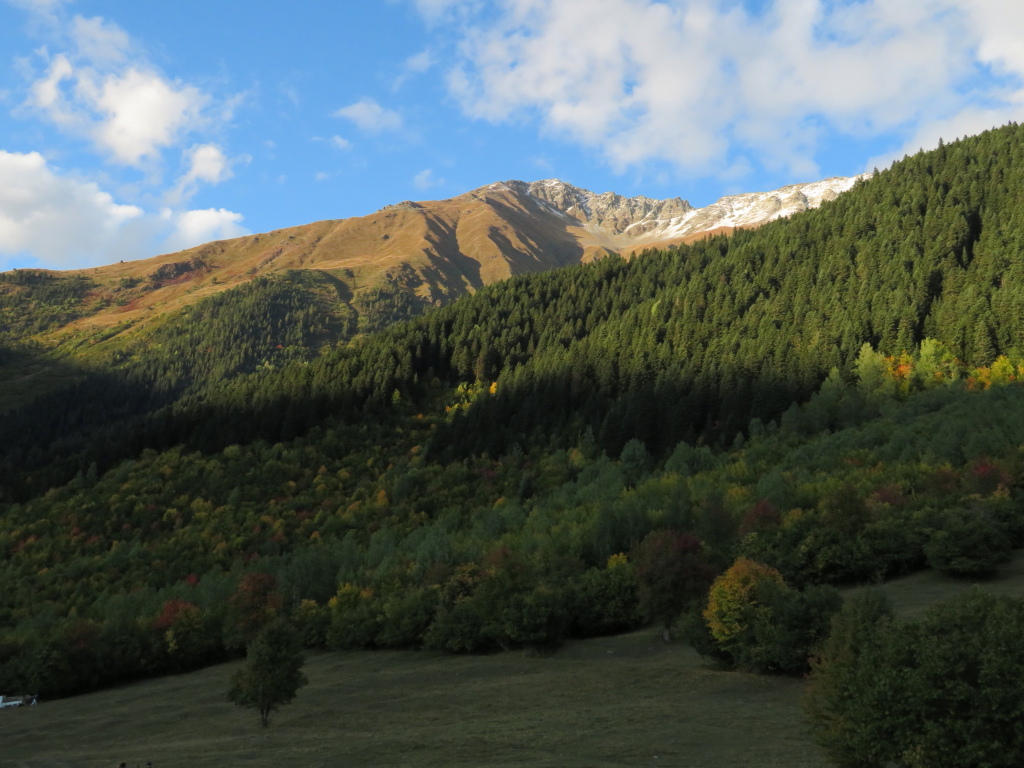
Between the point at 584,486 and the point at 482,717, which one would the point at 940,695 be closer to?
the point at 482,717

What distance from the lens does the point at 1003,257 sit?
166750mm

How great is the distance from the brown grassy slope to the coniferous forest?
430 cm

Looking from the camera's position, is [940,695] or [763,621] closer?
[940,695]

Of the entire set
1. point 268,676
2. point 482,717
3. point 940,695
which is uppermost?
point 940,695

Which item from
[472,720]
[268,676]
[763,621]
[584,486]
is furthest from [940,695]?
[584,486]

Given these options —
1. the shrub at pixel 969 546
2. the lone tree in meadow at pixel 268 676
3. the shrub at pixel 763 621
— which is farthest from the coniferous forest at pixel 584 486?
the lone tree in meadow at pixel 268 676

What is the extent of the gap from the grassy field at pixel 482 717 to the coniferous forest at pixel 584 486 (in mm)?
3889

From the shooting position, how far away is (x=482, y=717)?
46.2 m

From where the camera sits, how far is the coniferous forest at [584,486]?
69125 millimetres

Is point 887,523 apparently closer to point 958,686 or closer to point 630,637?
point 630,637

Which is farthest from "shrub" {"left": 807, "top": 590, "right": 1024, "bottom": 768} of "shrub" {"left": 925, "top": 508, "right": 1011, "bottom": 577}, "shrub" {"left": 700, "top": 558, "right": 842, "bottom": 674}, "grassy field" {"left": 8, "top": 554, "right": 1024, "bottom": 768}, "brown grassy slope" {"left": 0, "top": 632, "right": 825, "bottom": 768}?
"shrub" {"left": 925, "top": 508, "right": 1011, "bottom": 577}

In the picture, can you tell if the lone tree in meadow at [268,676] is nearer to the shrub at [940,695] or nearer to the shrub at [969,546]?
the shrub at [940,695]

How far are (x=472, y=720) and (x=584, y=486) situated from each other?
82003mm

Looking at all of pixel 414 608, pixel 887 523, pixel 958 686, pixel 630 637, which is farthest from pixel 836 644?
pixel 414 608
